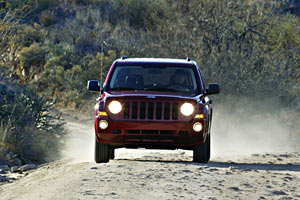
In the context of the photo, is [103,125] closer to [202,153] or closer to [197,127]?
[197,127]

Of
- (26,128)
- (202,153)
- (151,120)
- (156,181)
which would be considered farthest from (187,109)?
(26,128)

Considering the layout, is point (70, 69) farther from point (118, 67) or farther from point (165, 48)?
point (118, 67)

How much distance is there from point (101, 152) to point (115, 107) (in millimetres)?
936

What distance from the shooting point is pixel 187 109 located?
11.0m

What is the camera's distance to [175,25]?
27.4 m

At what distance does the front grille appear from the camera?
10914mm

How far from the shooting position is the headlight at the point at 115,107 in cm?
1095

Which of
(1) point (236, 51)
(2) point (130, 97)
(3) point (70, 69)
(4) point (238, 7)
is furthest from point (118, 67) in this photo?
(3) point (70, 69)

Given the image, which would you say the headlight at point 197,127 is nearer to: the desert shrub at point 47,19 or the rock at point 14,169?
the rock at point 14,169

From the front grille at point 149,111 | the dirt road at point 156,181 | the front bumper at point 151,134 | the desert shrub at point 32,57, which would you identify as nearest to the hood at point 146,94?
the front grille at point 149,111

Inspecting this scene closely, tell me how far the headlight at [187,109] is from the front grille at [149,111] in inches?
4.4

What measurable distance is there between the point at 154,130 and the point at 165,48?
50.1 ft

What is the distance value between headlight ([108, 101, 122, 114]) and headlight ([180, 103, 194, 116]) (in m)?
0.97

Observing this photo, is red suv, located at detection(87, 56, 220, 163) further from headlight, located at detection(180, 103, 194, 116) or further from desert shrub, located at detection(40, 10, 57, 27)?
desert shrub, located at detection(40, 10, 57, 27)
